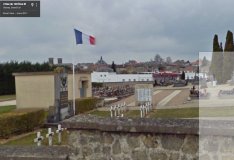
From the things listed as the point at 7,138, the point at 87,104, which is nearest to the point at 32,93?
the point at 87,104

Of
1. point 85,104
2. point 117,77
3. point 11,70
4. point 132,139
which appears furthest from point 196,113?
point 117,77

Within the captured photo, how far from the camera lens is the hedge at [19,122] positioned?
13888 millimetres

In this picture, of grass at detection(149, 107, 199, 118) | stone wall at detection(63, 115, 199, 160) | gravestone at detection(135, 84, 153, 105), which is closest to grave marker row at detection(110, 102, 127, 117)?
grass at detection(149, 107, 199, 118)

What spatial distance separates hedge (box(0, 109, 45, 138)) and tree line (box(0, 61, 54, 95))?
36.0 meters

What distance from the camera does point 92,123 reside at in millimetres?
5062

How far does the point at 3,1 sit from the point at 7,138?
8.98 meters

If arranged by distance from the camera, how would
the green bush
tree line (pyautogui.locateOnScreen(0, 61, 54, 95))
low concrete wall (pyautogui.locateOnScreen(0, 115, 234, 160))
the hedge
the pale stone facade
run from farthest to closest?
tree line (pyautogui.locateOnScreen(0, 61, 54, 95)) < the pale stone facade < the green bush < the hedge < low concrete wall (pyautogui.locateOnScreen(0, 115, 234, 160))

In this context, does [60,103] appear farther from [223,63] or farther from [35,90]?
[223,63]

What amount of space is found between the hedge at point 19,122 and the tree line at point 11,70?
118 feet

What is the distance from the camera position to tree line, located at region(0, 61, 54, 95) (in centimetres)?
5119

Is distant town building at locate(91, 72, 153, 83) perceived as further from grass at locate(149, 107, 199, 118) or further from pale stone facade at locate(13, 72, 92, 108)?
grass at locate(149, 107, 199, 118)

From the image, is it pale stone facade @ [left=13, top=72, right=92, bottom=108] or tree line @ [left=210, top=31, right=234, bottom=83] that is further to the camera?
tree line @ [left=210, top=31, right=234, bottom=83]

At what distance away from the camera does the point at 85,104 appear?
24.9 m

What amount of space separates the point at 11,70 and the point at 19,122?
3906cm
